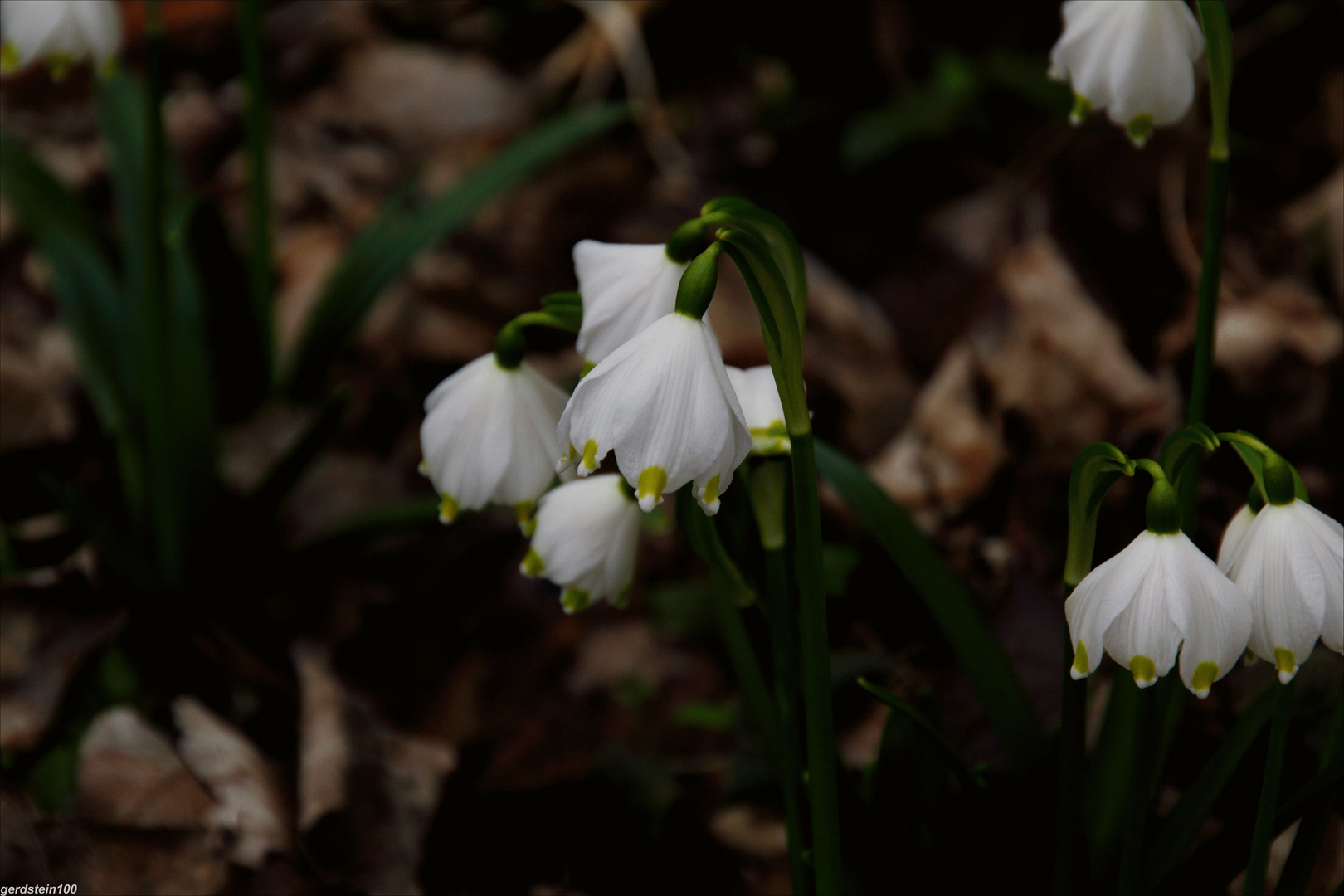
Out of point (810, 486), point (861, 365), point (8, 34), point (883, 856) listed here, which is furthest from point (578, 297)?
point (861, 365)

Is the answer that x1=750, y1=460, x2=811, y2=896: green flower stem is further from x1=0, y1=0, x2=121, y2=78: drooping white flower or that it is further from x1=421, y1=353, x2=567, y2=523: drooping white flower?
x1=0, y1=0, x2=121, y2=78: drooping white flower

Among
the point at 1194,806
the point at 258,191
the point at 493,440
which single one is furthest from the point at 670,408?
the point at 258,191

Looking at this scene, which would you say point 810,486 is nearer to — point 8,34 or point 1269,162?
point 8,34

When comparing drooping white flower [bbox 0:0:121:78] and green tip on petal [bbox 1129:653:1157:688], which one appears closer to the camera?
green tip on petal [bbox 1129:653:1157:688]

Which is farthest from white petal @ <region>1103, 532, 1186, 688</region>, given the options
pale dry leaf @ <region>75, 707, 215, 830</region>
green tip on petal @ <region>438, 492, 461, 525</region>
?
pale dry leaf @ <region>75, 707, 215, 830</region>

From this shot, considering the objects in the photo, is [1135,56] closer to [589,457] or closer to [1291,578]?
[1291,578]

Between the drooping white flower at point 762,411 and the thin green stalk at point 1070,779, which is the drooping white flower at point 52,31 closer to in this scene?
the drooping white flower at point 762,411
